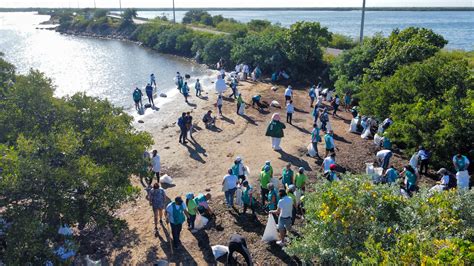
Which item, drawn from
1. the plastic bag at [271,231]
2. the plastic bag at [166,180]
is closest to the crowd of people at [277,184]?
the plastic bag at [271,231]

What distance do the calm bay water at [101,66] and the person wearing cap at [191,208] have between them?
52.4ft

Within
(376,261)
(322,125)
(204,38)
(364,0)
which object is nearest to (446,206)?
(376,261)

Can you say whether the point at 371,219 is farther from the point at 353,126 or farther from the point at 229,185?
the point at 353,126

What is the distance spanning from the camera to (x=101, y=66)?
134 ft

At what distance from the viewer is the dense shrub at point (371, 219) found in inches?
278

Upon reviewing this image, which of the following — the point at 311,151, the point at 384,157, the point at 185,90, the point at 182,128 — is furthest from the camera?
the point at 185,90

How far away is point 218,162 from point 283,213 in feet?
21.1

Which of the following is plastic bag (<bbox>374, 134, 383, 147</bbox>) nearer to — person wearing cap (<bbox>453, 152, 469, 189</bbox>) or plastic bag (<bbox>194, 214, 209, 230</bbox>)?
person wearing cap (<bbox>453, 152, 469, 189</bbox>)

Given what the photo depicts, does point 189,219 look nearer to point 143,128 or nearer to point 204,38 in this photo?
point 143,128

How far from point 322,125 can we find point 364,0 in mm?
17731

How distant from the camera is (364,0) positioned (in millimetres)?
31906

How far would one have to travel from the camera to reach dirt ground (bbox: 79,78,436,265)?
10367 mm

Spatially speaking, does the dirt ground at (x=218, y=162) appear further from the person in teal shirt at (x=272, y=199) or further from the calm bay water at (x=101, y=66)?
the calm bay water at (x=101, y=66)

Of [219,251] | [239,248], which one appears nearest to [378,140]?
[219,251]
